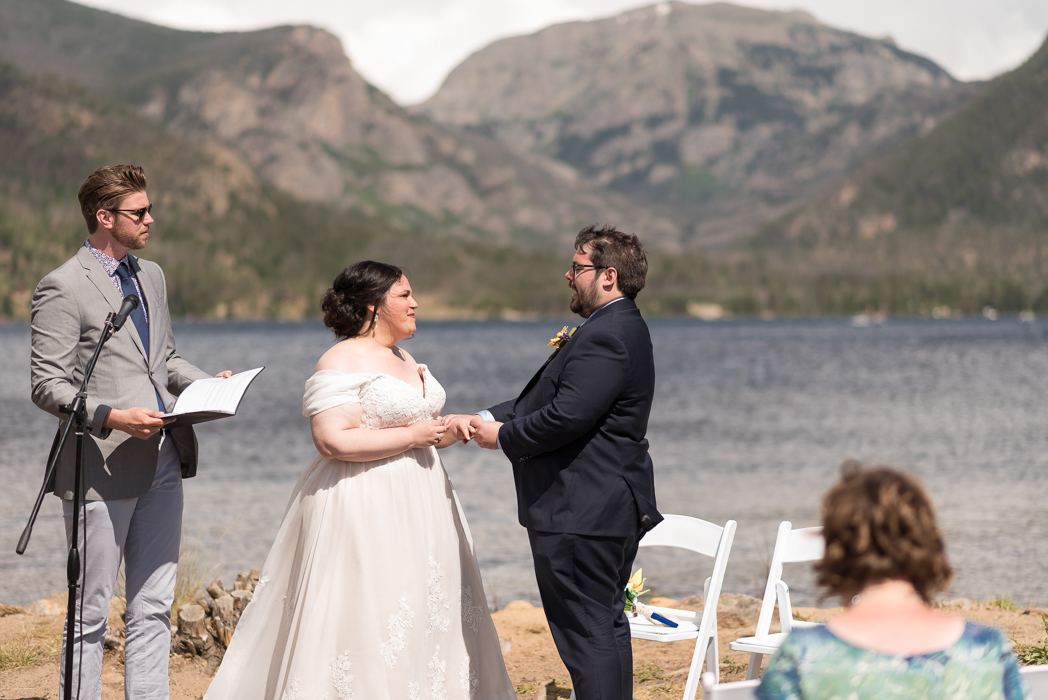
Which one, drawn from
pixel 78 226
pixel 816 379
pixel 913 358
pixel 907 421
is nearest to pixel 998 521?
pixel 907 421

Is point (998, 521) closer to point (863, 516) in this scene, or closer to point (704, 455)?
point (704, 455)

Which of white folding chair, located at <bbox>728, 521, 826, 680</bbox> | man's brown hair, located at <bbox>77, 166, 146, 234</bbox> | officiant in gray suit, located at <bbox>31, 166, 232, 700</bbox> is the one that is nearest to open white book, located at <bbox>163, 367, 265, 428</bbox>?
officiant in gray suit, located at <bbox>31, 166, 232, 700</bbox>

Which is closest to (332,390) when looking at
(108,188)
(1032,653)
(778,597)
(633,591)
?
(108,188)

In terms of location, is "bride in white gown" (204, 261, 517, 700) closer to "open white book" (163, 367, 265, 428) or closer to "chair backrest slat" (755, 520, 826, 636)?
"open white book" (163, 367, 265, 428)

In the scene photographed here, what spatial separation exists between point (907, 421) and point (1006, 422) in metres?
2.81

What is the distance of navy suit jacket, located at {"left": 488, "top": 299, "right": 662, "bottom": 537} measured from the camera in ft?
13.5

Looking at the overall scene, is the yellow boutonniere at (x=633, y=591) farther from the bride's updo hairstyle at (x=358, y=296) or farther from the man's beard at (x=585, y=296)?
the bride's updo hairstyle at (x=358, y=296)

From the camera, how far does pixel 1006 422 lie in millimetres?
30328

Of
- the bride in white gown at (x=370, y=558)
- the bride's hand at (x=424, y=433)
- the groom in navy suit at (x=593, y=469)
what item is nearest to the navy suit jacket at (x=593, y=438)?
the groom in navy suit at (x=593, y=469)

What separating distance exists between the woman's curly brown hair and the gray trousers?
3.08 meters

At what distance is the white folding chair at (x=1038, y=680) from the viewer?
261cm

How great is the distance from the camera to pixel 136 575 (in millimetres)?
4301

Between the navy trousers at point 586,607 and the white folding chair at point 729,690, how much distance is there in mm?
1698

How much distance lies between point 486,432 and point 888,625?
2.40 m
